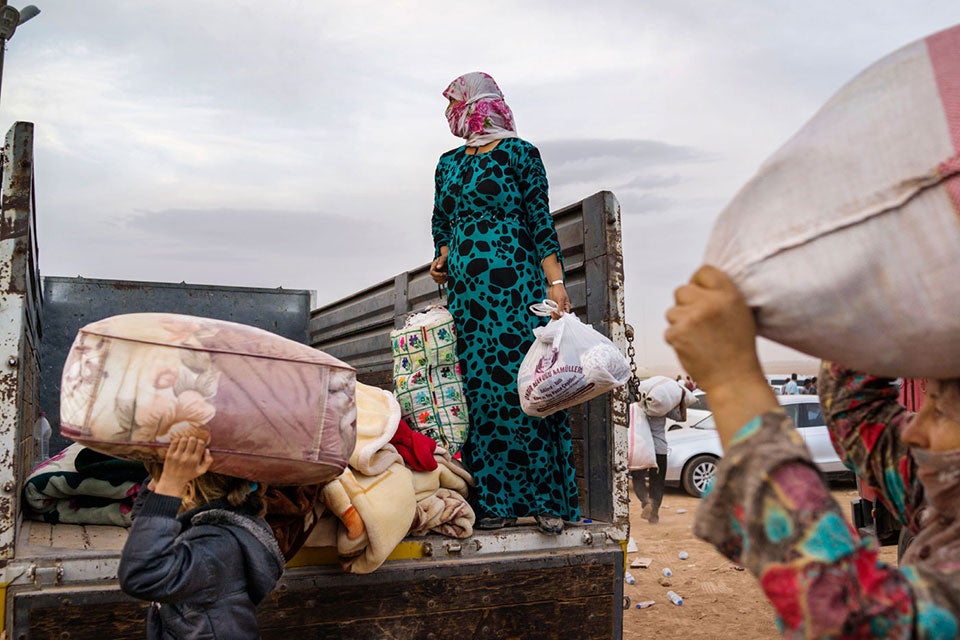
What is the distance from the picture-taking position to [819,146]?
3.00ft

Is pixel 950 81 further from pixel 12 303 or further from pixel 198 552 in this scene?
pixel 12 303

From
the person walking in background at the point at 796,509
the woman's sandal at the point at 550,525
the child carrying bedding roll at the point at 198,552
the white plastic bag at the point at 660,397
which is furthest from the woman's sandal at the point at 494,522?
the white plastic bag at the point at 660,397

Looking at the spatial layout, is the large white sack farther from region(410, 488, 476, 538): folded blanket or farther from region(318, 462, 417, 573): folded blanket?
region(410, 488, 476, 538): folded blanket

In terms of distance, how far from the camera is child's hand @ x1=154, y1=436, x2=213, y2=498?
1.90 m

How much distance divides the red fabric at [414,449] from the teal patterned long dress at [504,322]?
11.1 inches

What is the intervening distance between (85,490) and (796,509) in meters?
2.71

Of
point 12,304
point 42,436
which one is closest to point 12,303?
point 12,304

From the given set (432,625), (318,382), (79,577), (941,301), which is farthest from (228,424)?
(941,301)

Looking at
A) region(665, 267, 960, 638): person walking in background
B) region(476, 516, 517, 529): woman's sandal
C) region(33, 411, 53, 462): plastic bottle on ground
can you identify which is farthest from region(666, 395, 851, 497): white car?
region(665, 267, 960, 638): person walking in background

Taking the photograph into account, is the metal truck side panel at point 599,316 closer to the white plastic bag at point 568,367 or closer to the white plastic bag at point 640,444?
the white plastic bag at point 568,367

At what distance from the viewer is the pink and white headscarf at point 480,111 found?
11.2ft

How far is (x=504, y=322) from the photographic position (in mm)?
3266

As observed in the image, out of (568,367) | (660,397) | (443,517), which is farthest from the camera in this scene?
(660,397)

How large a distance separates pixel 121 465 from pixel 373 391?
94 cm
